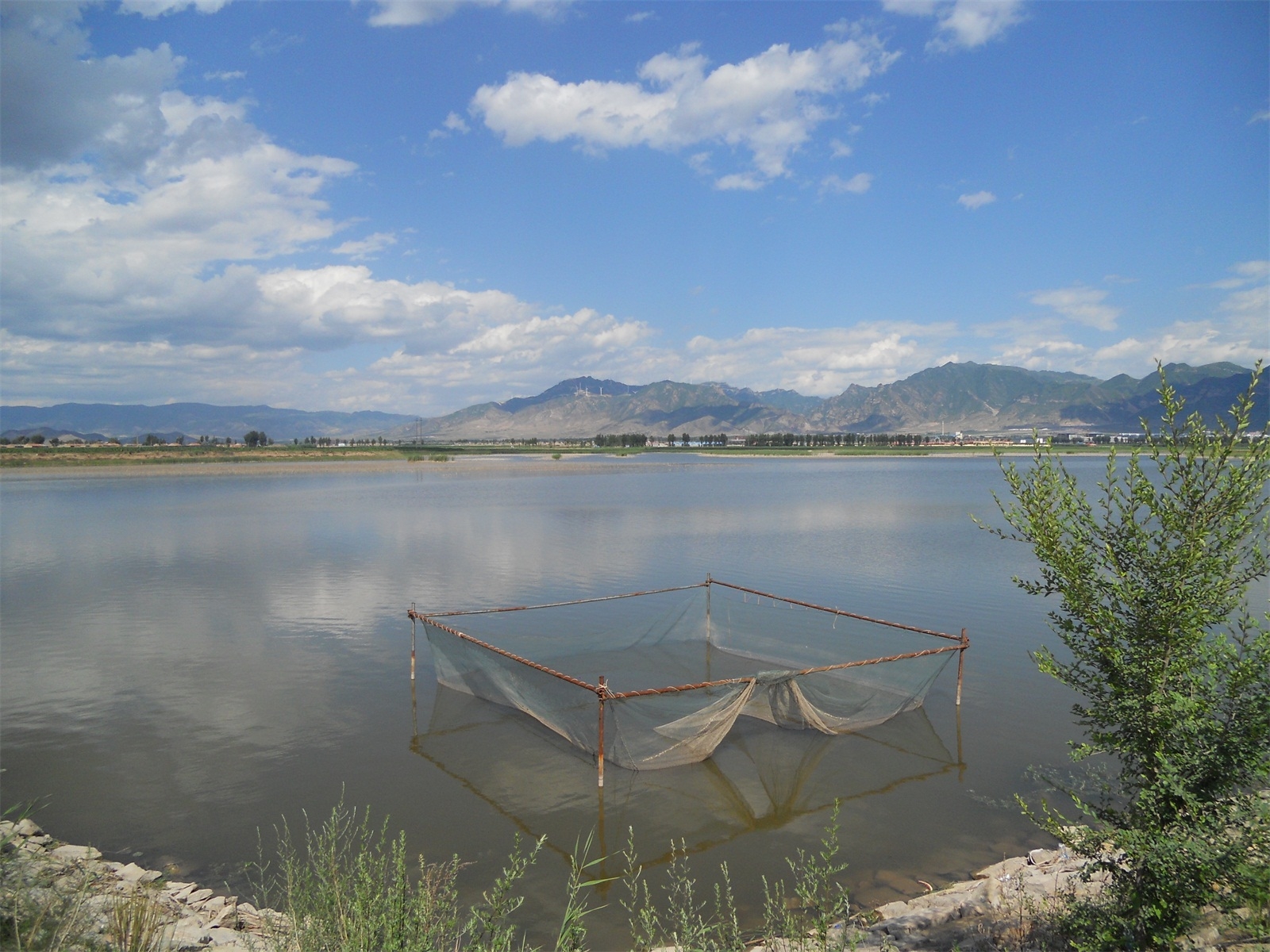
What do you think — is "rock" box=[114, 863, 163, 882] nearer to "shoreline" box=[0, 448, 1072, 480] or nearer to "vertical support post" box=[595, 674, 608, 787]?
"vertical support post" box=[595, 674, 608, 787]

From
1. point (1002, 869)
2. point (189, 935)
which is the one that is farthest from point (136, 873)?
point (1002, 869)

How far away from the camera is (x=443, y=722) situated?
1198 cm

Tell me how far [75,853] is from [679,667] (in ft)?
31.3

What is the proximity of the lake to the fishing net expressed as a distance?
18.8 inches

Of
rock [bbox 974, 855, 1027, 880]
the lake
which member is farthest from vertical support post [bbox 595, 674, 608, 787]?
rock [bbox 974, 855, 1027, 880]

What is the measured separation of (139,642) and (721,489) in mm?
43869

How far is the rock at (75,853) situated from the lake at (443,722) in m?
0.32

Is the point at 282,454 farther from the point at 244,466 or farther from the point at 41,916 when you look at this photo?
the point at 41,916

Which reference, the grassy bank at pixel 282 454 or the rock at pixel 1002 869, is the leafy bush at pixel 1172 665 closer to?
the rock at pixel 1002 869

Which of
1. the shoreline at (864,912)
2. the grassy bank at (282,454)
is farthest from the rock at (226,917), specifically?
the grassy bank at (282,454)

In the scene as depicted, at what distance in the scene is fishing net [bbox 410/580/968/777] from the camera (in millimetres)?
9906

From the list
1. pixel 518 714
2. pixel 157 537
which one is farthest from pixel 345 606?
pixel 157 537

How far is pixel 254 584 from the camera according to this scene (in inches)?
870

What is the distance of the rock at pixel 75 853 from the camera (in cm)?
766
